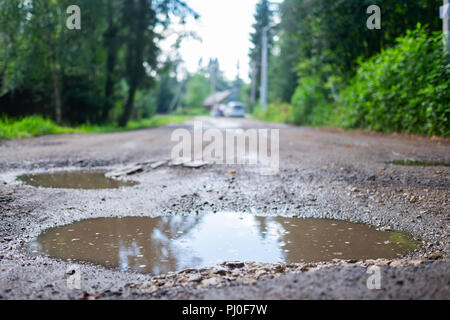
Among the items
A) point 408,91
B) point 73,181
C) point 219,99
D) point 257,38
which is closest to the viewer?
point 73,181

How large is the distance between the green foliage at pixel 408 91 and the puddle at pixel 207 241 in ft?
22.3

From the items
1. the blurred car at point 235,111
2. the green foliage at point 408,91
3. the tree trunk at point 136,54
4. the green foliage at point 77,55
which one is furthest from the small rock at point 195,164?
the blurred car at point 235,111

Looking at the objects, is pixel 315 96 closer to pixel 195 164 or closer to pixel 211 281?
pixel 195 164

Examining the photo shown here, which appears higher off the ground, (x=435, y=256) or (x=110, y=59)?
(x=110, y=59)

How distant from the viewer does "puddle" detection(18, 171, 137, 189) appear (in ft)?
17.7

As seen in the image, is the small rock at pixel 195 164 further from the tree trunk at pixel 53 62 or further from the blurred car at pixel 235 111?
the blurred car at pixel 235 111

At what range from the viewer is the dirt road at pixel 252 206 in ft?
7.11

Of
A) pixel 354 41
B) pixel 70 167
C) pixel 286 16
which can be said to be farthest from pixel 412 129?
pixel 286 16

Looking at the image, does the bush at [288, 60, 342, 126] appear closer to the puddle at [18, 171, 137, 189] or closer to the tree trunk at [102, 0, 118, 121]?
the tree trunk at [102, 0, 118, 121]

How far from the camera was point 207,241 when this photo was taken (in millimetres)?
3377

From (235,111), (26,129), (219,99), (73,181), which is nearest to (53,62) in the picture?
(26,129)

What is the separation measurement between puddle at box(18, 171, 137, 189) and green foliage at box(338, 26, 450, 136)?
24.0 ft

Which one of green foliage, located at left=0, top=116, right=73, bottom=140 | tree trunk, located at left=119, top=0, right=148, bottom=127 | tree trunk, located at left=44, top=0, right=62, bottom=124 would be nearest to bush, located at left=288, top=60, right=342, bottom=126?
tree trunk, located at left=119, top=0, right=148, bottom=127

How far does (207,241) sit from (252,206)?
113 cm
